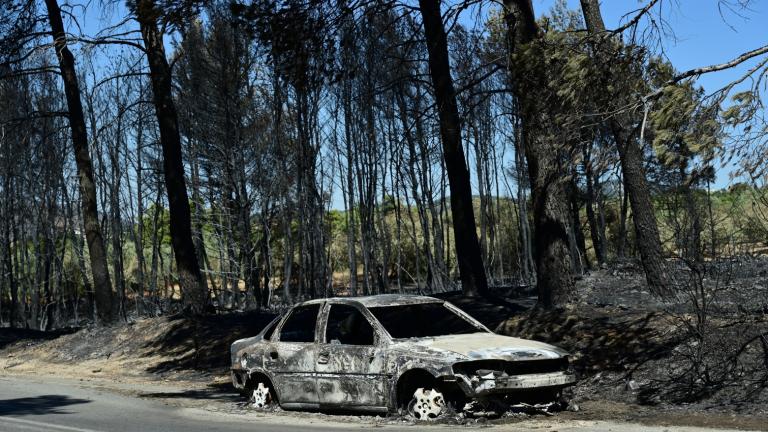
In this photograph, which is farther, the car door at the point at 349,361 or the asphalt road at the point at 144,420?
the car door at the point at 349,361

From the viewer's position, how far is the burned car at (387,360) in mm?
9367

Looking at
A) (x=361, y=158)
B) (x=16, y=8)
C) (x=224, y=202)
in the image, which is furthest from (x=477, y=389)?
(x=361, y=158)

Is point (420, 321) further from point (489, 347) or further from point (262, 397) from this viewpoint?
point (262, 397)

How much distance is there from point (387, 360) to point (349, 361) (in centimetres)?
61

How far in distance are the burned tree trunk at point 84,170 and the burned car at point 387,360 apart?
1271cm

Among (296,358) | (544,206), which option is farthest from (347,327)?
(544,206)

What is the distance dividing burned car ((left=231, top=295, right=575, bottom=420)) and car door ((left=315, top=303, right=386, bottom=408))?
0.01 metres

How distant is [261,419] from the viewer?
10719 mm

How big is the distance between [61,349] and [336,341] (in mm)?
13692

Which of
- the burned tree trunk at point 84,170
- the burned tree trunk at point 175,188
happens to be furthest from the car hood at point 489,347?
the burned tree trunk at point 84,170

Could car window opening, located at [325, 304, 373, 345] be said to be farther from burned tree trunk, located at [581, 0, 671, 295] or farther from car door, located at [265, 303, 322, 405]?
burned tree trunk, located at [581, 0, 671, 295]

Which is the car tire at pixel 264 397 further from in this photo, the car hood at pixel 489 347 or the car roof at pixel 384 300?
the car hood at pixel 489 347

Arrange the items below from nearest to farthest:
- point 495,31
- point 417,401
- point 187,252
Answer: point 417,401 → point 187,252 → point 495,31

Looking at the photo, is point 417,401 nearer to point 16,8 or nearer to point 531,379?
point 531,379
